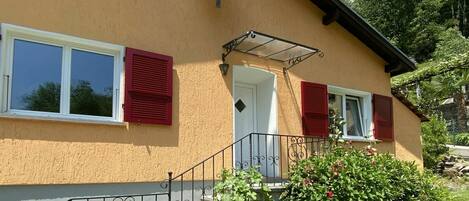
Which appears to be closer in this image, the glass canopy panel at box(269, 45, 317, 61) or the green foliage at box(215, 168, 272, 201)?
the green foliage at box(215, 168, 272, 201)

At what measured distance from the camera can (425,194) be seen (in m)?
9.14

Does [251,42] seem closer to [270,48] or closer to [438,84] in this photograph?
[270,48]

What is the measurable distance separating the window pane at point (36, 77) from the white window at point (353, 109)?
6630 mm

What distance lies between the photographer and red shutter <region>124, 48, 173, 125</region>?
7.04 metres

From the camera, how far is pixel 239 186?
682 cm

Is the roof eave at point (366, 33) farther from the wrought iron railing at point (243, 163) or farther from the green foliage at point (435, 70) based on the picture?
the green foliage at point (435, 70)

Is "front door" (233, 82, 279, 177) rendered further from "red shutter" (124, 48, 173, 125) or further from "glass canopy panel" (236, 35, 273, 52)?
"red shutter" (124, 48, 173, 125)

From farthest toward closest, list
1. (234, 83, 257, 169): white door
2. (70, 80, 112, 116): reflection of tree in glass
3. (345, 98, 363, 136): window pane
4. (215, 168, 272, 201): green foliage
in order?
1. (345, 98, 363, 136): window pane
2. (234, 83, 257, 169): white door
3. (215, 168, 272, 201): green foliage
4. (70, 80, 112, 116): reflection of tree in glass

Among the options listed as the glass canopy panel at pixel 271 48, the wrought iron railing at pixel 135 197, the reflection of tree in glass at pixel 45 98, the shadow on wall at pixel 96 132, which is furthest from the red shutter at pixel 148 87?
the glass canopy panel at pixel 271 48

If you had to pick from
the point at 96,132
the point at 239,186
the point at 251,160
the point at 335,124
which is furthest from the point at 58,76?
the point at 335,124

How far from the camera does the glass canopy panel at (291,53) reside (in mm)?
8984

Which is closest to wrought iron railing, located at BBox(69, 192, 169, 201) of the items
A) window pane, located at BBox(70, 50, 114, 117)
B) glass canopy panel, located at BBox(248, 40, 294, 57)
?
window pane, located at BBox(70, 50, 114, 117)

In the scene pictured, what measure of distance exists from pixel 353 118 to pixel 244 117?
11.9 ft

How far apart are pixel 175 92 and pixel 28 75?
2.32 m
